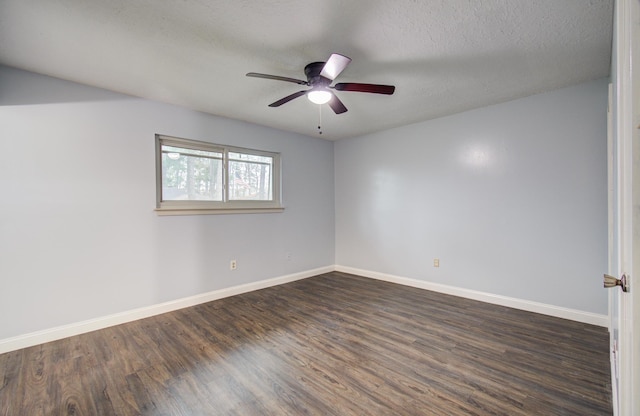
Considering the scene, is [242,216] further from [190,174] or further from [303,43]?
[303,43]

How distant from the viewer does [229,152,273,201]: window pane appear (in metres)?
3.83

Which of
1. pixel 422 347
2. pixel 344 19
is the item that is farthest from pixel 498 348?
pixel 344 19

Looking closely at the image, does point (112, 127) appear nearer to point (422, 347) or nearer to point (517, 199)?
point (422, 347)

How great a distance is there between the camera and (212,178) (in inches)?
143

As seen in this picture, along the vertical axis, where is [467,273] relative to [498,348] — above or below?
above

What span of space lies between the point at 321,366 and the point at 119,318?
217cm

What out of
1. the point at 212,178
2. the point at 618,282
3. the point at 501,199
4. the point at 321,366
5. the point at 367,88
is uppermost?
the point at 367,88

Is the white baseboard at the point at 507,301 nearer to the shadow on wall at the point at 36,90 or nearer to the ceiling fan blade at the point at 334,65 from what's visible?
the ceiling fan blade at the point at 334,65

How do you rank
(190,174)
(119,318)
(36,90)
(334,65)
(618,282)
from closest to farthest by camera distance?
(618,282), (334,65), (36,90), (119,318), (190,174)

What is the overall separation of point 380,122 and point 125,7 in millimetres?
3021

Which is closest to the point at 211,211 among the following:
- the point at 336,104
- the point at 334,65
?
the point at 336,104

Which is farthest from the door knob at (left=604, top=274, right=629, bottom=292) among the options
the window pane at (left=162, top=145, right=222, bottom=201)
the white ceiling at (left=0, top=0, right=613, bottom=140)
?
the window pane at (left=162, top=145, right=222, bottom=201)

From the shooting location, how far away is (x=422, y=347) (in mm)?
2309

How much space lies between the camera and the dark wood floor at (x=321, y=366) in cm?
166
